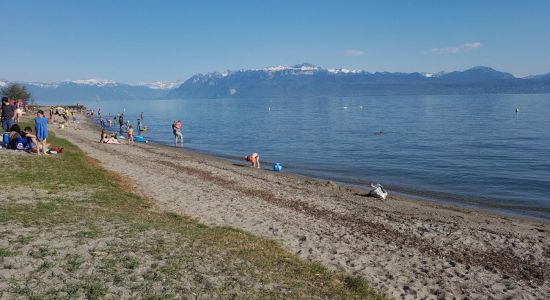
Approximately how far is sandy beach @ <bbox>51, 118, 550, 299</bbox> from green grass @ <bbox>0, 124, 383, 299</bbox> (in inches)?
56.2

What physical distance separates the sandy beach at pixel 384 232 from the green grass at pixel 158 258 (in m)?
1.43

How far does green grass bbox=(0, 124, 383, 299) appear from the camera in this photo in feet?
25.2

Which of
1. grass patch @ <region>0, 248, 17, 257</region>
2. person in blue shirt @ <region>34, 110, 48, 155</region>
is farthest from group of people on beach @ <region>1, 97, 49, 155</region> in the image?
grass patch @ <region>0, 248, 17, 257</region>

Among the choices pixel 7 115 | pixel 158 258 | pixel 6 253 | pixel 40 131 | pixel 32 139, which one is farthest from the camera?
pixel 7 115

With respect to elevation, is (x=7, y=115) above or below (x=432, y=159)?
above

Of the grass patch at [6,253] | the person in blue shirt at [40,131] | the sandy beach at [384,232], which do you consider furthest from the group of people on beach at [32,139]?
the grass patch at [6,253]

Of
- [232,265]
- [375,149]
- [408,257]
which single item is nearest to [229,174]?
[408,257]

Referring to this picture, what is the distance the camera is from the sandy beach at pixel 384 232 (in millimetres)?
10320

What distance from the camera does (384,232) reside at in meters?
14.5

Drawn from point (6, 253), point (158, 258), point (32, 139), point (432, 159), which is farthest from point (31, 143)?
point (432, 159)

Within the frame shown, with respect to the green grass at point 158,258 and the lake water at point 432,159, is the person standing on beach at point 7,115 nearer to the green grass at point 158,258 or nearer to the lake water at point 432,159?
the green grass at point 158,258

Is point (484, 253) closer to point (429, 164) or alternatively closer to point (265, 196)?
point (265, 196)

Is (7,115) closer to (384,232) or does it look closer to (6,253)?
(6,253)

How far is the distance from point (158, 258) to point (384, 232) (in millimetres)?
7905
